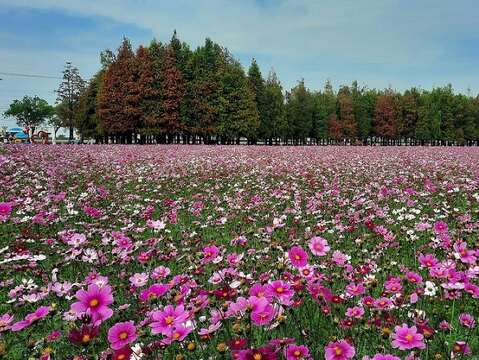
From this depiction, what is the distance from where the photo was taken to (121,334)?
159 cm

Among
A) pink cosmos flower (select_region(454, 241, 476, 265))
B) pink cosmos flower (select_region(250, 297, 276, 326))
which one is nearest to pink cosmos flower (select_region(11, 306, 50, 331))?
pink cosmos flower (select_region(250, 297, 276, 326))

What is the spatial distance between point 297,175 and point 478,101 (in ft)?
264

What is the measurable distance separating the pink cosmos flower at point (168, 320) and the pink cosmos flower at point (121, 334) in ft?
0.29

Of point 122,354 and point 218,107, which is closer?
point 122,354

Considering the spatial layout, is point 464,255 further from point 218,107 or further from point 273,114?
point 273,114

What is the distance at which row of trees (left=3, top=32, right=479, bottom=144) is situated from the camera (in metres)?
47.8

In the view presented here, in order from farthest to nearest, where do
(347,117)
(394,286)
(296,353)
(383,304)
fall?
(347,117)
(394,286)
(383,304)
(296,353)

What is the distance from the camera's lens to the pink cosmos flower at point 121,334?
1544 mm

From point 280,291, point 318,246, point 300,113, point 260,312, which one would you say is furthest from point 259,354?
point 300,113

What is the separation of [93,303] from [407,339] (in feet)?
3.97

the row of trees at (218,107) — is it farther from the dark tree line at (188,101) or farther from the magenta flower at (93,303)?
the magenta flower at (93,303)

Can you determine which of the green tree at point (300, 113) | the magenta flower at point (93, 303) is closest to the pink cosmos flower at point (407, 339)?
the magenta flower at point (93, 303)

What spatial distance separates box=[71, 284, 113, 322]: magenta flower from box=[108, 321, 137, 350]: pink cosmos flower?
3.5 inches

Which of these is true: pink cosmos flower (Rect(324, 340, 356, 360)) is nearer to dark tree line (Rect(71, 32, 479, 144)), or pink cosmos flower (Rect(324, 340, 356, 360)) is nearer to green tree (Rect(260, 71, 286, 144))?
dark tree line (Rect(71, 32, 479, 144))
